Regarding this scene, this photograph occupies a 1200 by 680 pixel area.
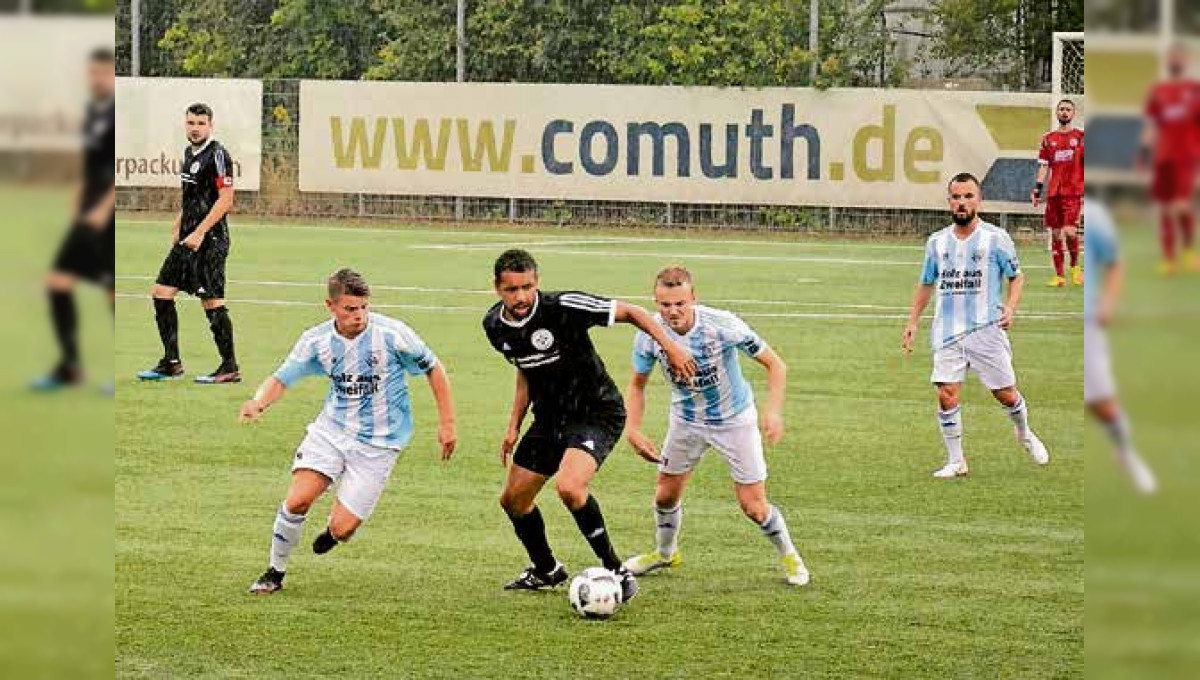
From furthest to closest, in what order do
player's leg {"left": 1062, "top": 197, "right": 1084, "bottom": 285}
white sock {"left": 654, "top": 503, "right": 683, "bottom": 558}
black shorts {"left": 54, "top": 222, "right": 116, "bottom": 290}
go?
1. player's leg {"left": 1062, "top": 197, "right": 1084, "bottom": 285}
2. white sock {"left": 654, "top": 503, "right": 683, "bottom": 558}
3. black shorts {"left": 54, "top": 222, "right": 116, "bottom": 290}

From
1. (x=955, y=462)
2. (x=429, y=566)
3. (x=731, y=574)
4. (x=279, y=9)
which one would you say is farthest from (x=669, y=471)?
(x=279, y=9)

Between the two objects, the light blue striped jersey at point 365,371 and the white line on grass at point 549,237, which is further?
the white line on grass at point 549,237

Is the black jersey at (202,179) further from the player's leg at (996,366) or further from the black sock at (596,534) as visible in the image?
the black sock at (596,534)

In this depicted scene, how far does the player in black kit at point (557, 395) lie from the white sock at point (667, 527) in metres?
0.52

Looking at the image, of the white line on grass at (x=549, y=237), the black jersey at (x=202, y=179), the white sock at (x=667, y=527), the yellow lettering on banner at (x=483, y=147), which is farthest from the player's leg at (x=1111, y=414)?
the yellow lettering on banner at (x=483, y=147)

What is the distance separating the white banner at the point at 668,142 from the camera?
81.4 feet

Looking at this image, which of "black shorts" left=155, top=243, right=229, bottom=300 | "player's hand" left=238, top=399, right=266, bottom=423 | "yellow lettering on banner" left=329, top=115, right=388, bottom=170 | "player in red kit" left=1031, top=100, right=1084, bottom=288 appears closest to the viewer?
"player's hand" left=238, top=399, right=266, bottom=423

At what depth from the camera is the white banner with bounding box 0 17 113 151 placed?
104 centimetres

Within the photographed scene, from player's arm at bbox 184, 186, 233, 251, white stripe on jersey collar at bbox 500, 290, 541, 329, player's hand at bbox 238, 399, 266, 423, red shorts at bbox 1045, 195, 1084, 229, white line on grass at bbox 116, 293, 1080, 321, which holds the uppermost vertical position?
red shorts at bbox 1045, 195, 1084, 229

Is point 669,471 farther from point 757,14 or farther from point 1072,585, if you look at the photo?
point 757,14

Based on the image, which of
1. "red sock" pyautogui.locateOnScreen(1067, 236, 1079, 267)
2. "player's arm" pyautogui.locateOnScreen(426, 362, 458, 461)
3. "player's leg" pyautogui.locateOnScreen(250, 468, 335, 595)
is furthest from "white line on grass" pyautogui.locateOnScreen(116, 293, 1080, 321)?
"player's arm" pyautogui.locateOnScreen(426, 362, 458, 461)

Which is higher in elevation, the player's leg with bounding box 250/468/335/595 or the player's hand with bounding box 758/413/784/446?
the player's hand with bounding box 758/413/784/446

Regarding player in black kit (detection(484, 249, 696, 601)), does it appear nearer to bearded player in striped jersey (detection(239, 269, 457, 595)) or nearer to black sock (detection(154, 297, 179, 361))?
bearded player in striped jersey (detection(239, 269, 457, 595))

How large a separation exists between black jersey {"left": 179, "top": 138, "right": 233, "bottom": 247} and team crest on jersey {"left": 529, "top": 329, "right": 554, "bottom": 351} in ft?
20.2
